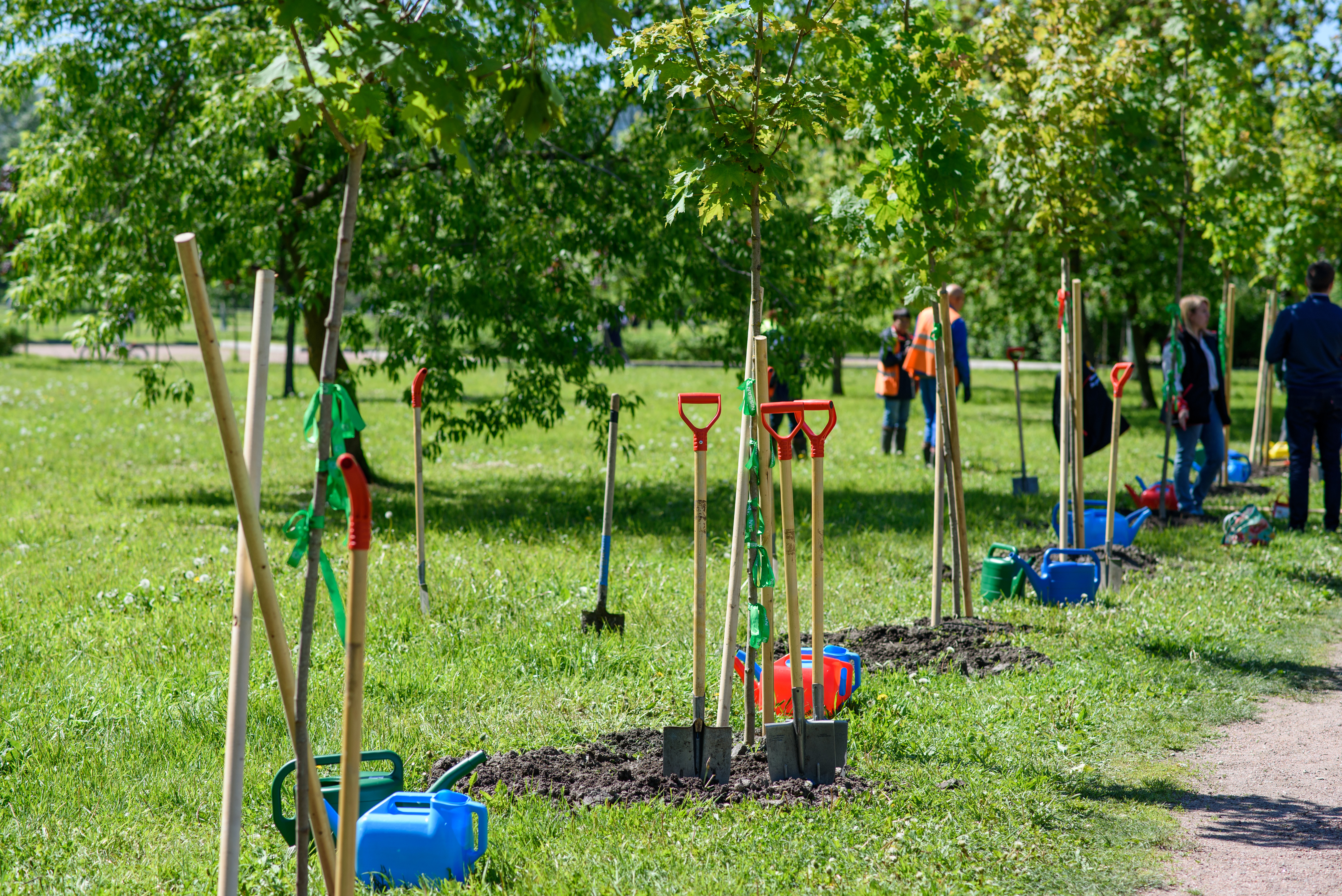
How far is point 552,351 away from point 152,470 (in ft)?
18.8

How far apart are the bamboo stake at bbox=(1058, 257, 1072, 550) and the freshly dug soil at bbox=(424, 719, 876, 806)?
3.26 meters

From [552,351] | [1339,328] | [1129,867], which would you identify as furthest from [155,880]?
[1339,328]

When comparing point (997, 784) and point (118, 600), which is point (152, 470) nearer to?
point (118, 600)

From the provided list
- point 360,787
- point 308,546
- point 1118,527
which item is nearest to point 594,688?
point 360,787

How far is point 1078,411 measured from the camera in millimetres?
6949

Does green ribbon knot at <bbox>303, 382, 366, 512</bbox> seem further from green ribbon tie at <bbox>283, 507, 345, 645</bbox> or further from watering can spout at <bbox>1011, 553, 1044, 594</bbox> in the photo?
watering can spout at <bbox>1011, 553, 1044, 594</bbox>

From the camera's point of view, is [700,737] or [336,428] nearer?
[336,428]

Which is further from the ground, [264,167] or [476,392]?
[264,167]

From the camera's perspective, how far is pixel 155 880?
11.1ft

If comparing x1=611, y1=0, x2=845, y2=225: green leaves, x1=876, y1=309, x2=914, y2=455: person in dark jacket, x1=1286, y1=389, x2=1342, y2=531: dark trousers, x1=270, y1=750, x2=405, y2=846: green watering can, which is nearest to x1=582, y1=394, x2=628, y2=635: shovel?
x1=611, y1=0, x2=845, y2=225: green leaves

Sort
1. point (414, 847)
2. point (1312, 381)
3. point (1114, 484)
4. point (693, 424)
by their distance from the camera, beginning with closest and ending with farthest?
point (414, 847) → point (693, 424) → point (1114, 484) → point (1312, 381)

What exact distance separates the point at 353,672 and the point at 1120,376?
17.4 ft

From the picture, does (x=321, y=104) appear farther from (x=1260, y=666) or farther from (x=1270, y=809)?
(x=1260, y=666)

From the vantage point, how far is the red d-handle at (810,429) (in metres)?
3.78
